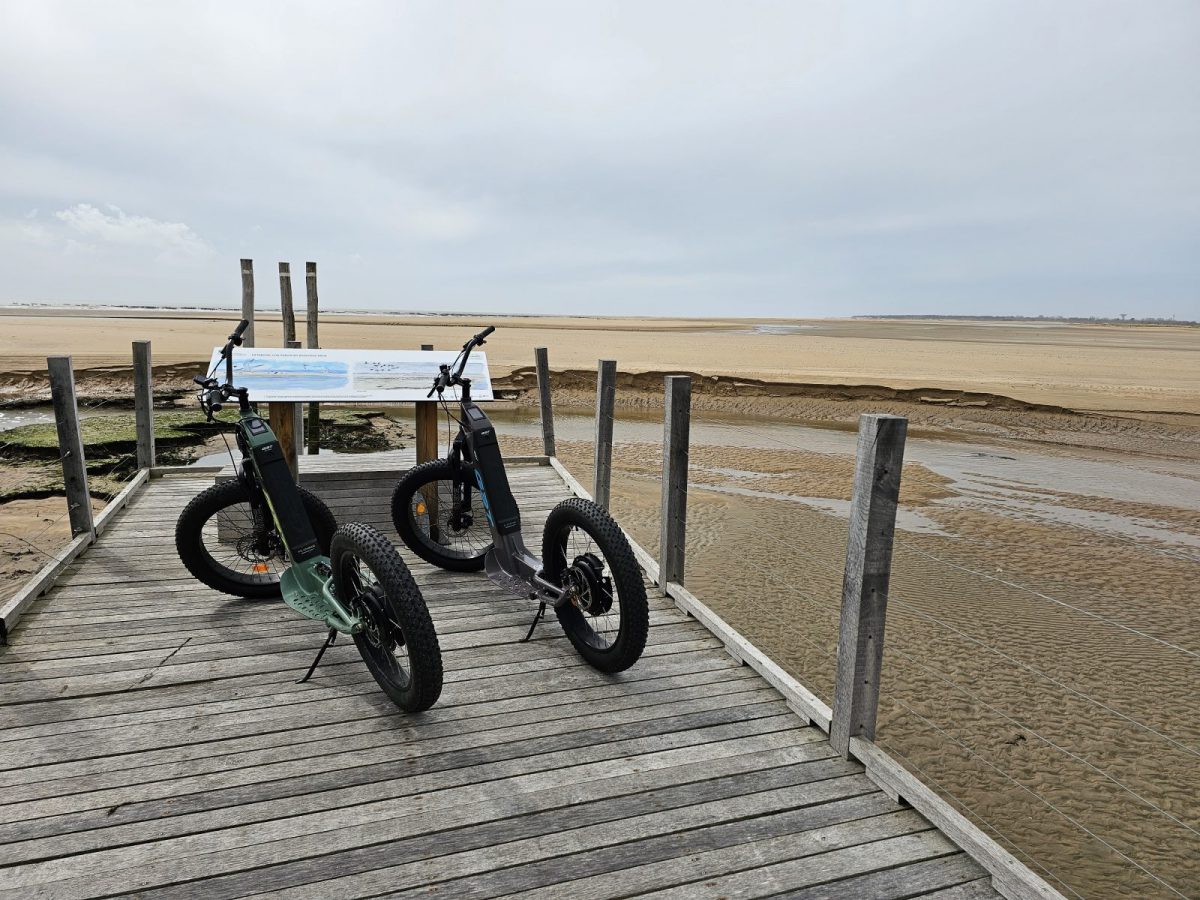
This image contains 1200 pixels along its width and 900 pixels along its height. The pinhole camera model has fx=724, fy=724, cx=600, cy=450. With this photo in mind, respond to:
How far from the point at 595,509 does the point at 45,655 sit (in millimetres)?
2564

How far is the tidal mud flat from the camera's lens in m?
3.49

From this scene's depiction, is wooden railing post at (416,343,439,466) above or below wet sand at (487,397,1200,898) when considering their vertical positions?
above

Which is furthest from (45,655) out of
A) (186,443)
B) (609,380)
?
(186,443)

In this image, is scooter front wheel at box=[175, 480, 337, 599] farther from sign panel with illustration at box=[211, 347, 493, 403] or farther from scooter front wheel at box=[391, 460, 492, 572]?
sign panel with illustration at box=[211, 347, 493, 403]

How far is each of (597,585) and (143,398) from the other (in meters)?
4.66

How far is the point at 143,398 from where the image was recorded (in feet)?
19.3

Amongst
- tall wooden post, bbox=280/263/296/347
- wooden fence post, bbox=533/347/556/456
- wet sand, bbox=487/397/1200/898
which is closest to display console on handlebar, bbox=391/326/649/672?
wet sand, bbox=487/397/1200/898

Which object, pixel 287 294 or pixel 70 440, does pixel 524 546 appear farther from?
pixel 287 294

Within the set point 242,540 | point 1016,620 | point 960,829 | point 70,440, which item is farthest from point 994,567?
point 70,440

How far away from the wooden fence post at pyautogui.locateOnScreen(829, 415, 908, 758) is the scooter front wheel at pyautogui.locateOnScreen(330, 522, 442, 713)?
151 centimetres

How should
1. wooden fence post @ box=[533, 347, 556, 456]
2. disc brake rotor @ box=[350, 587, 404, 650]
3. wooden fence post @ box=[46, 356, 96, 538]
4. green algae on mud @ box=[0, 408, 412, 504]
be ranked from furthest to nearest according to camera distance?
green algae on mud @ box=[0, 408, 412, 504] < wooden fence post @ box=[533, 347, 556, 456] < wooden fence post @ box=[46, 356, 96, 538] < disc brake rotor @ box=[350, 587, 404, 650]

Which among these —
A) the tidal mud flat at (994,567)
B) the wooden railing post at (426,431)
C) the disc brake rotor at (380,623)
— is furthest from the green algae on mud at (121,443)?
the disc brake rotor at (380,623)

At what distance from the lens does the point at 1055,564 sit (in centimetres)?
695

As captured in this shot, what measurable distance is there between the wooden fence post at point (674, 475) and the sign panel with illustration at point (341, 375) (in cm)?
146
